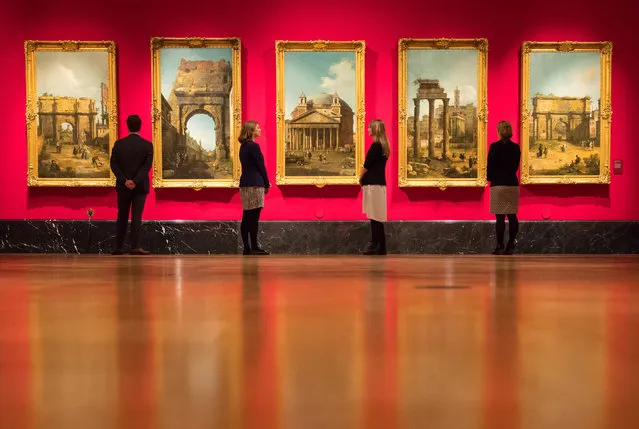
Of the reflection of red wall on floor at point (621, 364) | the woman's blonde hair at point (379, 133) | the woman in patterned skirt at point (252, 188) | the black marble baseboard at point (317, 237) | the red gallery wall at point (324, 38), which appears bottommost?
the black marble baseboard at point (317, 237)

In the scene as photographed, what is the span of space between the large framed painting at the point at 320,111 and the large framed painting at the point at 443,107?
70 cm

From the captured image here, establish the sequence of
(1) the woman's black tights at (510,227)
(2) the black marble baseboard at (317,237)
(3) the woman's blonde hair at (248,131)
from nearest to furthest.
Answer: (3) the woman's blonde hair at (248,131) → (1) the woman's black tights at (510,227) → (2) the black marble baseboard at (317,237)

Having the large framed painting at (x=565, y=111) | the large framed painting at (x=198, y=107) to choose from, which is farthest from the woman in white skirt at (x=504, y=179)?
the large framed painting at (x=198, y=107)

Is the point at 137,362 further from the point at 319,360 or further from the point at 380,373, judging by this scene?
the point at 380,373

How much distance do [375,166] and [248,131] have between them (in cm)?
170

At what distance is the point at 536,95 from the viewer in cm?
1118

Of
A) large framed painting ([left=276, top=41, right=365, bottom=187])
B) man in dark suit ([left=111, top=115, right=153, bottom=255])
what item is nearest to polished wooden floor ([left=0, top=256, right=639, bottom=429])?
man in dark suit ([left=111, top=115, right=153, bottom=255])

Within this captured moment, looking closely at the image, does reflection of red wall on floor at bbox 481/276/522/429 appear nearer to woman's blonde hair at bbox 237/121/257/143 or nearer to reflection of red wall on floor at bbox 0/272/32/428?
reflection of red wall on floor at bbox 0/272/32/428

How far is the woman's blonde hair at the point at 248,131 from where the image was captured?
9.57 meters

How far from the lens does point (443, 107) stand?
11094 mm

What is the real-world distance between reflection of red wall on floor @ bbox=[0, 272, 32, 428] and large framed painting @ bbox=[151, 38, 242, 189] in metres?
7.67

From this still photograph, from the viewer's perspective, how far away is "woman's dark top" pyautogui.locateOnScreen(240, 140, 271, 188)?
947 cm

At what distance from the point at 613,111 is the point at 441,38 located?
2834mm

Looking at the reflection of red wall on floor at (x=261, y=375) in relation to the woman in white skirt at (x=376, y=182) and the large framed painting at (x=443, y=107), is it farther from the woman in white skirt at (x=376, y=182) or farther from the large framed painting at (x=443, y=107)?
the large framed painting at (x=443, y=107)
